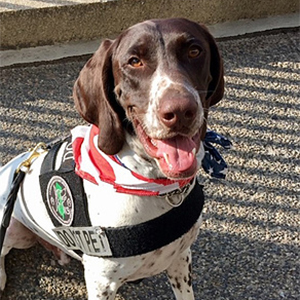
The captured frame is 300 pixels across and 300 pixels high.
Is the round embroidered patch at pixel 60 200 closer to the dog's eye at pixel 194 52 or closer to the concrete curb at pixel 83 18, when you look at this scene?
the dog's eye at pixel 194 52

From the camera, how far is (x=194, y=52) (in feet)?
8.30

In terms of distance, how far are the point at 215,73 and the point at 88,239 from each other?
2.96 ft

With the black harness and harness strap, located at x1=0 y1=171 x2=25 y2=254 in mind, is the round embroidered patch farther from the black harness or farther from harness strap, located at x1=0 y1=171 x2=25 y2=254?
harness strap, located at x1=0 y1=171 x2=25 y2=254

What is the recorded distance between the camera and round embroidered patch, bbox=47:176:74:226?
9.02 feet

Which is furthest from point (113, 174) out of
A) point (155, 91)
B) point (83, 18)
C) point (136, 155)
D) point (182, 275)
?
point (83, 18)

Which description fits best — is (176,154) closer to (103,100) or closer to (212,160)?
(103,100)

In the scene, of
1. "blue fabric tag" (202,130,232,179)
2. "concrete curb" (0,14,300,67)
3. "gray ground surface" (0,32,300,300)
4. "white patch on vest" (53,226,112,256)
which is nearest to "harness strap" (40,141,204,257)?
"white patch on vest" (53,226,112,256)

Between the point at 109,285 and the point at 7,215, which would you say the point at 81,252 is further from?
the point at 7,215

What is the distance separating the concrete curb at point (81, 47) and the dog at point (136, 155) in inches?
95.3

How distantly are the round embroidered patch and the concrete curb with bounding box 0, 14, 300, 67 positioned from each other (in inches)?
102

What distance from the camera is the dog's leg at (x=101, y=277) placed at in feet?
9.00

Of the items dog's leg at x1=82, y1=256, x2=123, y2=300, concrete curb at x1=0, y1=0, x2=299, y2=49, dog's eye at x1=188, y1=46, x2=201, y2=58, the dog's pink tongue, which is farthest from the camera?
concrete curb at x1=0, y1=0, x2=299, y2=49

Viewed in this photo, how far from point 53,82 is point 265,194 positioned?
1962 millimetres

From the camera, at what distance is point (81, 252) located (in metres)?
2.93
